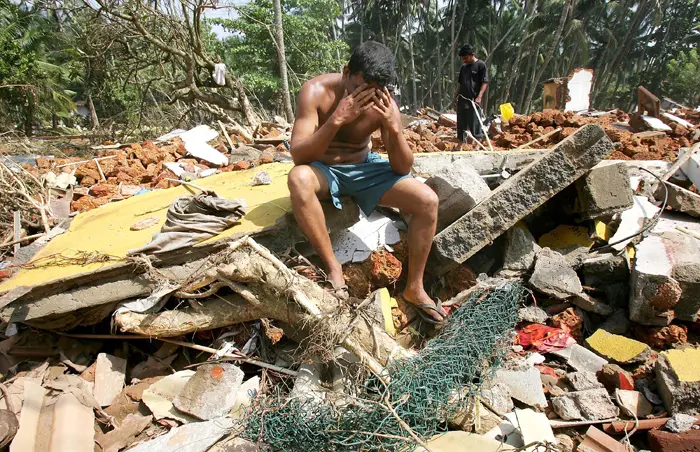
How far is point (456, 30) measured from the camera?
27500 millimetres

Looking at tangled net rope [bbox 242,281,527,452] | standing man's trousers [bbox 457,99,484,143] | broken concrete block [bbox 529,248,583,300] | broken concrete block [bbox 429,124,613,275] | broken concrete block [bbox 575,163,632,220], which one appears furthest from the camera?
standing man's trousers [bbox 457,99,484,143]

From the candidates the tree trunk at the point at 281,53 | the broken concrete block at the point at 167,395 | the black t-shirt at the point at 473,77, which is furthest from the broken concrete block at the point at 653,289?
the tree trunk at the point at 281,53

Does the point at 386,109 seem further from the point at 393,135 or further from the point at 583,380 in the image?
the point at 583,380

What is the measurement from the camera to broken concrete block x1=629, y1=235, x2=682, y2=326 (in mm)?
2697

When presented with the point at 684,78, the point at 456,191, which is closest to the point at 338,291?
the point at 456,191

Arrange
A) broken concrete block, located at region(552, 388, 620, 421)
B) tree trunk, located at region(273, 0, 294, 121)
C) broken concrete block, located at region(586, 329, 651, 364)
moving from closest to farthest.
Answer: broken concrete block, located at region(552, 388, 620, 421) → broken concrete block, located at region(586, 329, 651, 364) → tree trunk, located at region(273, 0, 294, 121)

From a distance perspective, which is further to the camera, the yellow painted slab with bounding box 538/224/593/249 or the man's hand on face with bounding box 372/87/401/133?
the yellow painted slab with bounding box 538/224/593/249

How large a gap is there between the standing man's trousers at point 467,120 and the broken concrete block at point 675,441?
18.8ft

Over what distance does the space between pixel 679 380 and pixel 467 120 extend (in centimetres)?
572

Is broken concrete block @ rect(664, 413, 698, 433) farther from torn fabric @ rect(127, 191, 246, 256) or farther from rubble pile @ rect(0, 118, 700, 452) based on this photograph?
torn fabric @ rect(127, 191, 246, 256)

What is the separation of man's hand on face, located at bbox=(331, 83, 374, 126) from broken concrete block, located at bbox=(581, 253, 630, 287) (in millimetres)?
2271

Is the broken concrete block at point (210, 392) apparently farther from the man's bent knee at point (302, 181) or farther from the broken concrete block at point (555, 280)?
the broken concrete block at point (555, 280)

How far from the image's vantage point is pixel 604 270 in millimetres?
3215

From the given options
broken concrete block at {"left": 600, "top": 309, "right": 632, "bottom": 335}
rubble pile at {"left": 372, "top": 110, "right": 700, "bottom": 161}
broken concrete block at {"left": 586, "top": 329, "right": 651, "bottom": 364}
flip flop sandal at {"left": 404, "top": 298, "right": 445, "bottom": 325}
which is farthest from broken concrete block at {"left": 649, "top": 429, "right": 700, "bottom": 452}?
rubble pile at {"left": 372, "top": 110, "right": 700, "bottom": 161}
